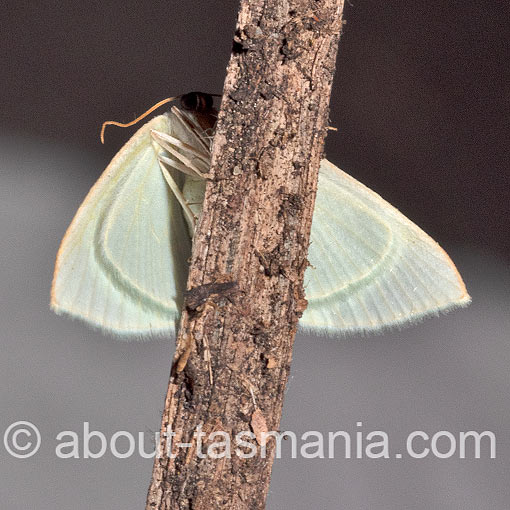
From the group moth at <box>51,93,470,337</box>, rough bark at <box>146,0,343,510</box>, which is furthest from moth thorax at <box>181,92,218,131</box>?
rough bark at <box>146,0,343,510</box>

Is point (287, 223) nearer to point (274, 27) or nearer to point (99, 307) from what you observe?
point (274, 27)

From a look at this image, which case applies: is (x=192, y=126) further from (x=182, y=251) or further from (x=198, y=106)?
(x=182, y=251)

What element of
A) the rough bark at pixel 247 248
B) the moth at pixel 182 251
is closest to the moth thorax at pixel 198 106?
the moth at pixel 182 251

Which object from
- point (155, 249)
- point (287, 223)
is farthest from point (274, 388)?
point (155, 249)

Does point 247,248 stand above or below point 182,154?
below

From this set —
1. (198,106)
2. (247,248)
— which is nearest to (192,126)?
(198,106)

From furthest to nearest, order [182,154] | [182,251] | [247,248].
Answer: [182,251], [182,154], [247,248]
